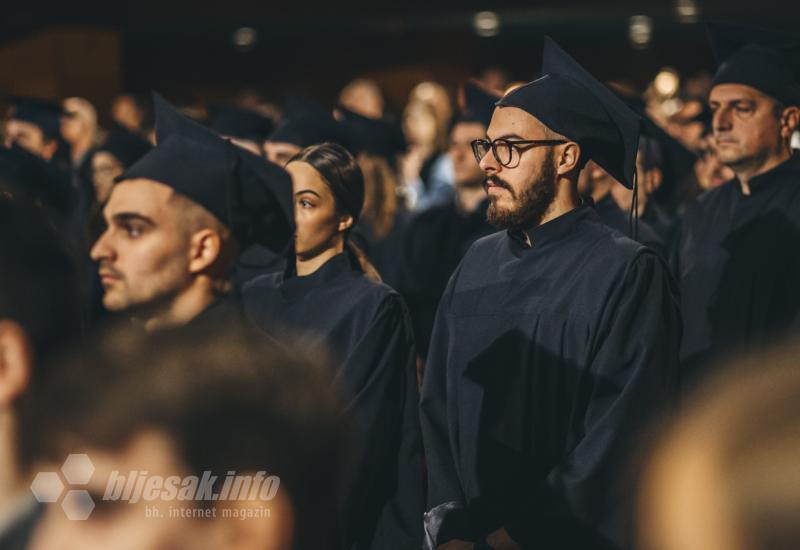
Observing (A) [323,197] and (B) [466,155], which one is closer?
(A) [323,197]

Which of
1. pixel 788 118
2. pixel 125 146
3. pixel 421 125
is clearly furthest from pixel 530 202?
pixel 421 125

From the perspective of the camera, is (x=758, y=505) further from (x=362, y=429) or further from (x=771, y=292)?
(x=771, y=292)

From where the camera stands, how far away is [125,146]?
7.28m

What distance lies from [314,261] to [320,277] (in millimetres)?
94

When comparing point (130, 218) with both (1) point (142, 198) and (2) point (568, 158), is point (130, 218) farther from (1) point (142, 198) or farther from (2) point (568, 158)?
(2) point (568, 158)

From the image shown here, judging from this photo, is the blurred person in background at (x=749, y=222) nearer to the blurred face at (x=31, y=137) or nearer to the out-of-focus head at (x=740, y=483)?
the out-of-focus head at (x=740, y=483)

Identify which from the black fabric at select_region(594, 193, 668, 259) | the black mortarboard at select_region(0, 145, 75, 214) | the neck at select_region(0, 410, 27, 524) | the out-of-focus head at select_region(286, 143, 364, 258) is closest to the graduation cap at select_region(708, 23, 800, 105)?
the black fabric at select_region(594, 193, 668, 259)

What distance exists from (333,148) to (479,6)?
1203cm

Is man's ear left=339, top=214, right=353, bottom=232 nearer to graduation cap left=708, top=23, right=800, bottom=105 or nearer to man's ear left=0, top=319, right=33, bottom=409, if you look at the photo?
graduation cap left=708, top=23, right=800, bottom=105

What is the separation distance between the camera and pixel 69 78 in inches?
563

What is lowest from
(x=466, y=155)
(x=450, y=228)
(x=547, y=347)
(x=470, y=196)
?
(x=450, y=228)

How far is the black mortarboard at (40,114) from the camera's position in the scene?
7.88 metres

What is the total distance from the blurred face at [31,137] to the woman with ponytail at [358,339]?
12.6 feet

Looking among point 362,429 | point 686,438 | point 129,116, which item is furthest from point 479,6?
point 686,438
